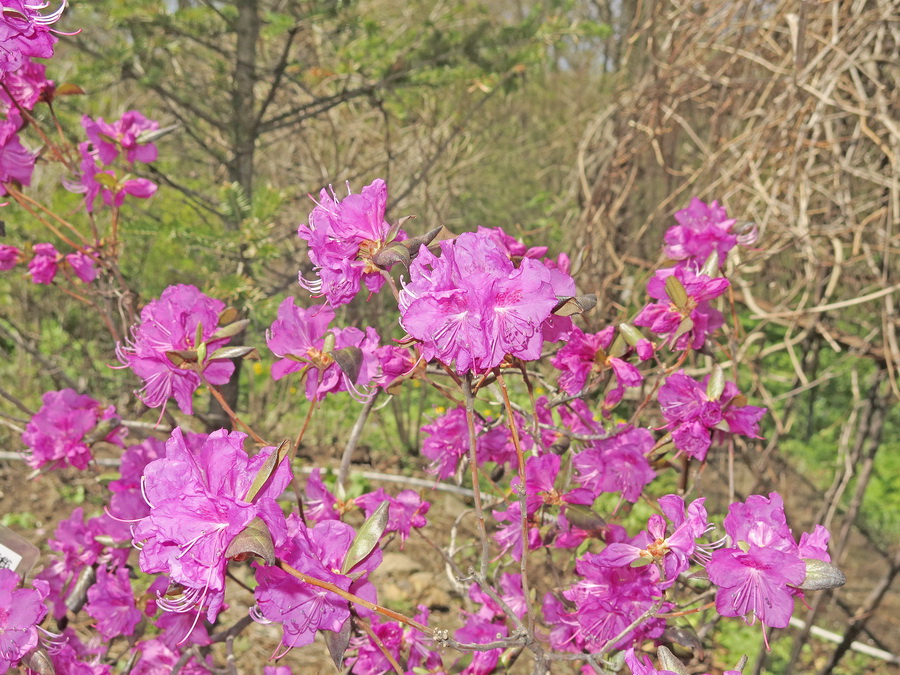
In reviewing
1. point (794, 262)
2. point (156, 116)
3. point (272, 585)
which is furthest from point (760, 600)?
point (156, 116)

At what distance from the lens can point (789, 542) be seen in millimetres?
896

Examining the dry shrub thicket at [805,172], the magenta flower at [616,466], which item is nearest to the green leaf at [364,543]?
the magenta flower at [616,466]

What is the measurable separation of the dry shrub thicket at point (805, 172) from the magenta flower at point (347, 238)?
4.34ft

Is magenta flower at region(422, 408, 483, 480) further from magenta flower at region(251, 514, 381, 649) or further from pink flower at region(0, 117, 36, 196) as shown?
pink flower at region(0, 117, 36, 196)

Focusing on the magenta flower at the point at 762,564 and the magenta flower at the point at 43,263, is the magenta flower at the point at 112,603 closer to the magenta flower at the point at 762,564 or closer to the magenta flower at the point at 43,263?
the magenta flower at the point at 43,263

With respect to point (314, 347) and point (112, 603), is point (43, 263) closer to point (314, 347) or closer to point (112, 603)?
point (112, 603)

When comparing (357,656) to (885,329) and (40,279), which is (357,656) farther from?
(885,329)

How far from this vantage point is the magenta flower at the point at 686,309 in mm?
1156

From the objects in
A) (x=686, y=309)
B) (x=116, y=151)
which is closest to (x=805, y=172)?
(x=686, y=309)

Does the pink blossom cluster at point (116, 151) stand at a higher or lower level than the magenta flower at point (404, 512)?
higher

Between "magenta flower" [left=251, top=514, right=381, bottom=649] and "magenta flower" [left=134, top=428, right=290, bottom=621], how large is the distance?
0.09 meters

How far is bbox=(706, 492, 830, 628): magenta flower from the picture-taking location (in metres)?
0.86

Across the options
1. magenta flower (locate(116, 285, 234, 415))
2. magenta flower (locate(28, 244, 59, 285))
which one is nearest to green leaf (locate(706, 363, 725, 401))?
magenta flower (locate(116, 285, 234, 415))

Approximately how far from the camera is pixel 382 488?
50.8 inches
